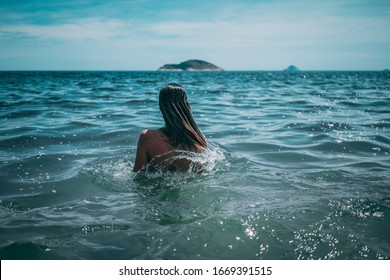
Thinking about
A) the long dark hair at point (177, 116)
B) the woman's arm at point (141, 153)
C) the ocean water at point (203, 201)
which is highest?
the long dark hair at point (177, 116)

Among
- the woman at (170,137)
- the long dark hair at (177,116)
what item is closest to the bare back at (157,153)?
the woman at (170,137)

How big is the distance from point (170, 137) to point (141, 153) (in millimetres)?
456

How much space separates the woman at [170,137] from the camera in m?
4.01

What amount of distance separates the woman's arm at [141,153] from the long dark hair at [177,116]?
0.32 meters

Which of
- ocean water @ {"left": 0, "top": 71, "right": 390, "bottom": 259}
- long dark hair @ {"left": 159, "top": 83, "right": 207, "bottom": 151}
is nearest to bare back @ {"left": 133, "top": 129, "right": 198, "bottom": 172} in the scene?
long dark hair @ {"left": 159, "top": 83, "right": 207, "bottom": 151}

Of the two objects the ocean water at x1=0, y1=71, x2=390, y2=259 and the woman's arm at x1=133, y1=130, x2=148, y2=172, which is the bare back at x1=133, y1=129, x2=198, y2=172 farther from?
the ocean water at x1=0, y1=71, x2=390, y2=259

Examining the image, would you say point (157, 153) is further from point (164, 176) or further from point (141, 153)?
point (164, 176)

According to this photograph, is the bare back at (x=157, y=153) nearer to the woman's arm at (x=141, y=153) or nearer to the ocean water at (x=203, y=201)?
the woman's arm at (x=141, y=153)

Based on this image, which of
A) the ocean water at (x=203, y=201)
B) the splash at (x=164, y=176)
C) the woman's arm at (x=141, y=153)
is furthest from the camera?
the splash at (x=164, y=176)

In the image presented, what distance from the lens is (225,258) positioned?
2799 mm

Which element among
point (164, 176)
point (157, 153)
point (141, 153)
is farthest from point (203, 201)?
point (141, 153)

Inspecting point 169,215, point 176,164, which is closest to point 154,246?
point 169,215

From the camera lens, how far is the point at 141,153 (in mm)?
4070
